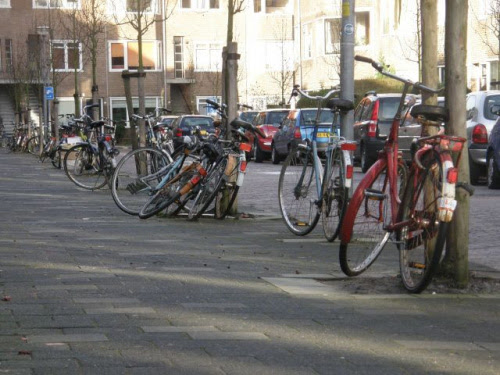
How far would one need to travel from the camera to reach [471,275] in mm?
7832

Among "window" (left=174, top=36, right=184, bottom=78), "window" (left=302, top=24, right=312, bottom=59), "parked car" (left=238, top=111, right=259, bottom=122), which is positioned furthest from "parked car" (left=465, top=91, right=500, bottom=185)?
"window" (left=174, top=36, right=184, bottom=78)

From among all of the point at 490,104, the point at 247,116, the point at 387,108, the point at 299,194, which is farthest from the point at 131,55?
the point at 299,194

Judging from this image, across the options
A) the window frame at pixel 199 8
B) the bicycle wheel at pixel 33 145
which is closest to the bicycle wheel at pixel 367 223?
the bicycle wheel at pixel 33 145

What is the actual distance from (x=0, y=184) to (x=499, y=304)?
15.9 meters

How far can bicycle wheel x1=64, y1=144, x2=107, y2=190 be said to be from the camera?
62.4ft

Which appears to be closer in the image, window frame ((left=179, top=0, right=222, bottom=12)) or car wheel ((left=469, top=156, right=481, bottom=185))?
car wheel ((left=469, top=156, right=481, bottom=185))

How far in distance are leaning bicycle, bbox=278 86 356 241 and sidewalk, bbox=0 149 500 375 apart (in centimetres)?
23

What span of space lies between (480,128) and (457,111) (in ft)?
41.9

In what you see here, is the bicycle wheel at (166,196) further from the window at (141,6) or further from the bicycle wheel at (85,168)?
the window at (141,6)

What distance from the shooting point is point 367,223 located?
799cm

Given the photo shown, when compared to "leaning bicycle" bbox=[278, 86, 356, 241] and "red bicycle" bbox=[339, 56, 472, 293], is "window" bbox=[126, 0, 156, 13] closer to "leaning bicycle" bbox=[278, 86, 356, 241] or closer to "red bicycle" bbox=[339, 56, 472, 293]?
"leaning bicycle" bbox=[278, 86, 356, 241]

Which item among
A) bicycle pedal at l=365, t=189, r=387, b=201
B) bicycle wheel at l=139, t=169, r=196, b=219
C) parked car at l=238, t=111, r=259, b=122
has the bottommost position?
bicycle wheel at l=139, t=169, r=196, b=219

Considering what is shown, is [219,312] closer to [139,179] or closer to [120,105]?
[139,179]

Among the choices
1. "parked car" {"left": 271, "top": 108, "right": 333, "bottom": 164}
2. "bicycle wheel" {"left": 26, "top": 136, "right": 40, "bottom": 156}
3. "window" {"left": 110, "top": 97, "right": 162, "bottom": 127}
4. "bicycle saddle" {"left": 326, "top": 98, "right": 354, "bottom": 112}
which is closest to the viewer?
"bicycle saddle" {"left": 326, "top": 98, "right": 354, "bottom": 112}
